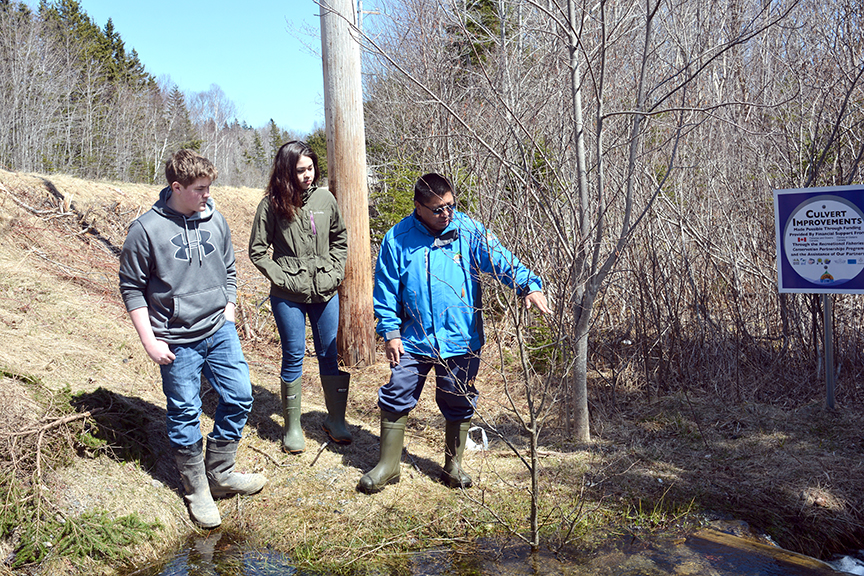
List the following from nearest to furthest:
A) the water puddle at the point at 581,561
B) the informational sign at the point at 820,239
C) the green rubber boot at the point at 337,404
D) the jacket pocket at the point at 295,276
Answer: the water puddle at the point at 581,561
the jacket pocket at the point at 295,276
the green rubber boot at the point at 337,404
the informational sign at the point at 820,239

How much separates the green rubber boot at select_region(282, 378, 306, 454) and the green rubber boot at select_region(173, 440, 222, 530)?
67cm

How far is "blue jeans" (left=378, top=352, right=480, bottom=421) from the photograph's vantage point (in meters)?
3.36

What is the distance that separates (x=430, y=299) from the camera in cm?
332

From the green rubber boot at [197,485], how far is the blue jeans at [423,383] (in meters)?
1.01

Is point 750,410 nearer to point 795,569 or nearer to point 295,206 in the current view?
point 795,569

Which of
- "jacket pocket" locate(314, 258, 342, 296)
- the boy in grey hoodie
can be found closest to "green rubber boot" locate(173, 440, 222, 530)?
the boy in grey hoodie

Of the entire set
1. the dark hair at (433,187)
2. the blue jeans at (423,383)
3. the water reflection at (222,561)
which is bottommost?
the water reflection at (222,561)

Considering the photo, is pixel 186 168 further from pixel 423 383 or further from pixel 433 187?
pixel 423 383

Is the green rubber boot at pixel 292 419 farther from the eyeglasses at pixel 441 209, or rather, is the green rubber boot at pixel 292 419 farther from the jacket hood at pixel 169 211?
the eyeglasses at pixel 441 209

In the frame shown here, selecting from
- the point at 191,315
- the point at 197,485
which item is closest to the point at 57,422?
the point at 197,485

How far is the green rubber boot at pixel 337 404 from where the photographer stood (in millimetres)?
4000

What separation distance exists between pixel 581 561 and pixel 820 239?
3224 mm

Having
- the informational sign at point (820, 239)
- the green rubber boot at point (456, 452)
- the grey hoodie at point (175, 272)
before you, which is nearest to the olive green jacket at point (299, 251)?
the grey hoodie at point (175, 272)

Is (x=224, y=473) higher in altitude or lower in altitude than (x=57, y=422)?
lower
